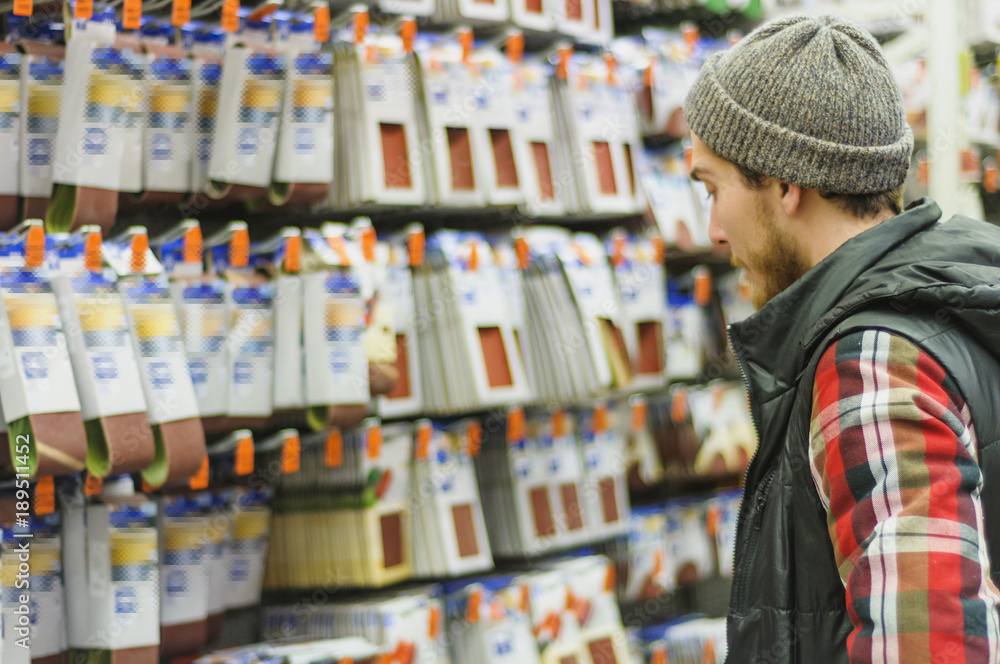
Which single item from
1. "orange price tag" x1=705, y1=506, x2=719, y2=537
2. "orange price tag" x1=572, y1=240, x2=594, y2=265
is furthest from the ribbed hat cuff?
"orange price tag" x1=705, y1=506, x2=719, y2=537

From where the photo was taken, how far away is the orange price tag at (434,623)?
277 centimetres

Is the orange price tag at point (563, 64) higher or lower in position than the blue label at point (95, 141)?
higher

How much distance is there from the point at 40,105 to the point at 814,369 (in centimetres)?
173

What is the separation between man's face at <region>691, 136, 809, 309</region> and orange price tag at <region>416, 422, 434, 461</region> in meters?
1.58

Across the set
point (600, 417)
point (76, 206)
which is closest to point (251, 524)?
point (76, 206)

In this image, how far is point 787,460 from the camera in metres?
1.25

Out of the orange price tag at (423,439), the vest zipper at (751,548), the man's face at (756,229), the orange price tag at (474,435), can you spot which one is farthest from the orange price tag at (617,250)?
the vest zipper at (751,548)

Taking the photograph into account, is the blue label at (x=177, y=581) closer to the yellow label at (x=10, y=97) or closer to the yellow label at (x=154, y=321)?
the yellow label at (x=154, y=321)

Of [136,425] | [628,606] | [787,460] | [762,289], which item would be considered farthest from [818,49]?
[628,606]

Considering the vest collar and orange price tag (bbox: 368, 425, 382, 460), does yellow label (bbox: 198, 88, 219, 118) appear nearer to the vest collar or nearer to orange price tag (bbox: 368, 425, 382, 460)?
orange price tag (bbox: 368, 425, 382, 460)

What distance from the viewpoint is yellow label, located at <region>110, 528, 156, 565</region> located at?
216 cm

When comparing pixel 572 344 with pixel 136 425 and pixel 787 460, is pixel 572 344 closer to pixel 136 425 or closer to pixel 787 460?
pixel 136 425

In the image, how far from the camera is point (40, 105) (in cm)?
218

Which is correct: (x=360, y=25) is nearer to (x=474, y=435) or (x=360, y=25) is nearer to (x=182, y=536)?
(x=474, y=435)
